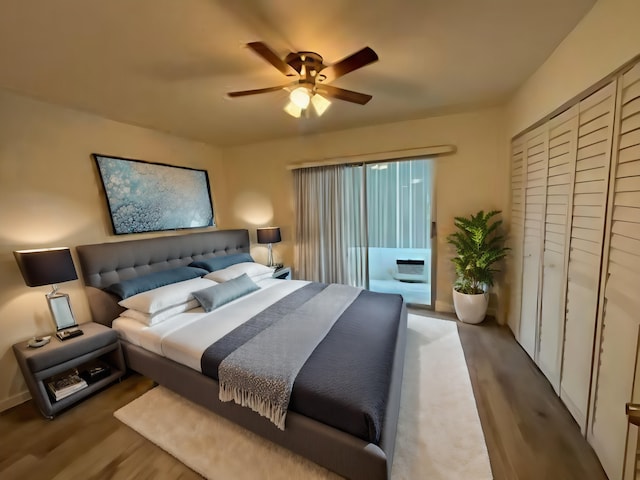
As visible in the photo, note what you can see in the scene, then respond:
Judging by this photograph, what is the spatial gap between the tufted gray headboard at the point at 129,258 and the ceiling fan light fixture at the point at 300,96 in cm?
237

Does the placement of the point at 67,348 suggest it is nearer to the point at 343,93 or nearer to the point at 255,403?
the point at 255,403

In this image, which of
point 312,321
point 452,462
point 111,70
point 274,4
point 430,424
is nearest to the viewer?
point 274,4

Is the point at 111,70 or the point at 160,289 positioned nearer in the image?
the point at 111,70

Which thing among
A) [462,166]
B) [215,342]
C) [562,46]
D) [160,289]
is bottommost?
[215,342]

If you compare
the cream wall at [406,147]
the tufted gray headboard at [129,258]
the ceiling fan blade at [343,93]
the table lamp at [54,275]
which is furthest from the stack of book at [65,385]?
the ceiling fan blade at [343,93]

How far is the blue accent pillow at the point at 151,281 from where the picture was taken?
2.43m

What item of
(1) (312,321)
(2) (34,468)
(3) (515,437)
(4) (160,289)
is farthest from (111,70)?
(3) (515,437)

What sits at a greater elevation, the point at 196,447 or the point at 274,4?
the point at 274,4

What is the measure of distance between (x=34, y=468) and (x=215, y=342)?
3.92 ft

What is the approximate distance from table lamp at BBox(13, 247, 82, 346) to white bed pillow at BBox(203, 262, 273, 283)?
1.18 meters

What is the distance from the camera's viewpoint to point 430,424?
1.69 m

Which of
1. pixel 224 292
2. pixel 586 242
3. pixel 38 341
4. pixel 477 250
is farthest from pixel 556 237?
pixel 38 341

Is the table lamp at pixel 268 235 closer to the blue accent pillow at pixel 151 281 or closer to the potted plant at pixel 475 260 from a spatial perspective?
the blue accent pillow at pixel 151 281

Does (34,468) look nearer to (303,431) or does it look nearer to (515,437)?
(303,431)
